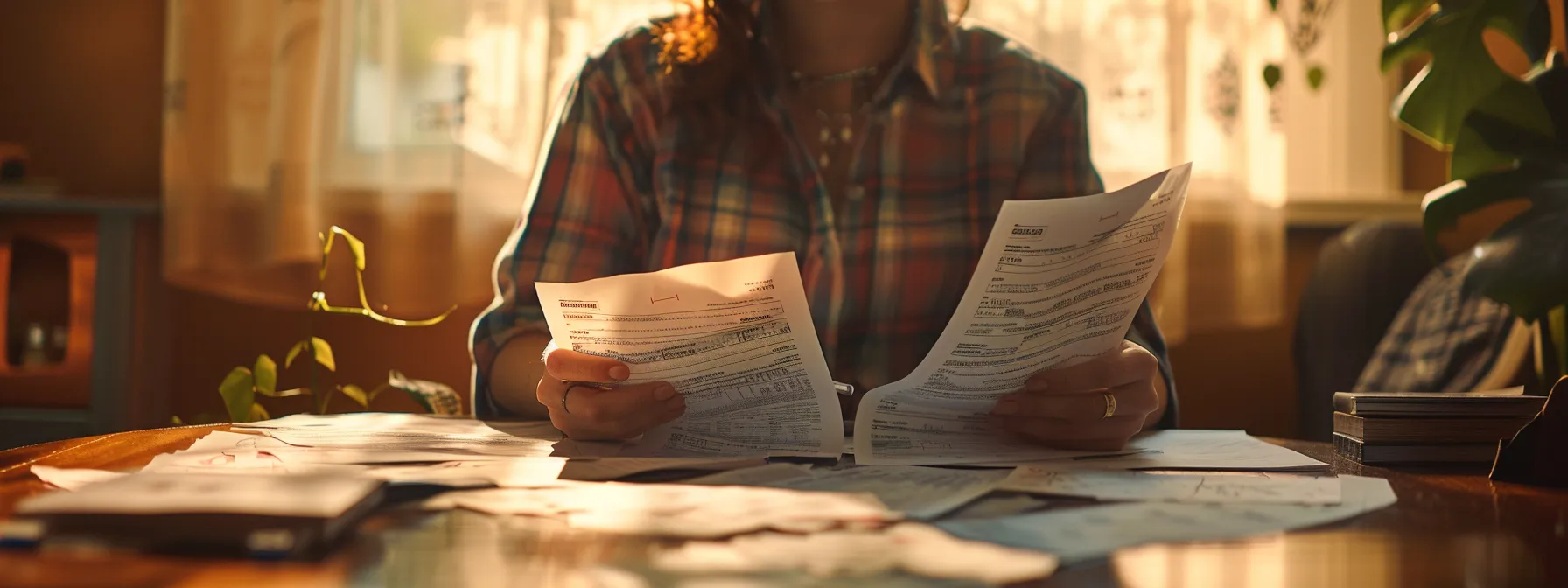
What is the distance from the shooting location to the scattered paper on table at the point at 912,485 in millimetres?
457

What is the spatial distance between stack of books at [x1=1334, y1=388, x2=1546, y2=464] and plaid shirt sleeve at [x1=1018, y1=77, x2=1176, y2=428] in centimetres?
49

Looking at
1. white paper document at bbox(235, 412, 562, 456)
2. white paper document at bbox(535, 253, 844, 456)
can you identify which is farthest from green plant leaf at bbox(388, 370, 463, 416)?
white paper document at bbox(535, 253, 844, 456)

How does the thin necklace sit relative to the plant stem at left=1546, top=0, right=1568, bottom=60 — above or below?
below

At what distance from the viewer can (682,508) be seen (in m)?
0.44

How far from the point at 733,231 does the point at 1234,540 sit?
0.76 meters

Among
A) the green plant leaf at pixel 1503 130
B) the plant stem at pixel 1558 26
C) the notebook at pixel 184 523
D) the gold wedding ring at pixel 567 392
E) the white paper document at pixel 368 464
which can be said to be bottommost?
the white paper document at pixel 368 464

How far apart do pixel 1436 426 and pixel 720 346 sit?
438mm

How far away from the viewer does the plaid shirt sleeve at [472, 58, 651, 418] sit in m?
0.94

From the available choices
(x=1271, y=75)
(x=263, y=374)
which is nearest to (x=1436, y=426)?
(x=1271, y=75)

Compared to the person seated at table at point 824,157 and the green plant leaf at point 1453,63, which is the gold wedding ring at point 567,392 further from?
the green plant leaf at point 1453,63

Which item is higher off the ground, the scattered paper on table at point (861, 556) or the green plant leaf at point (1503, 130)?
the green plant leaf at point (1503, 130)

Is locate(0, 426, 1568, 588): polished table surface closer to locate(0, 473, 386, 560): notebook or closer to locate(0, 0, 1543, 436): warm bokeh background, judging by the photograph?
locate(0, 473, 386, 560): notebook

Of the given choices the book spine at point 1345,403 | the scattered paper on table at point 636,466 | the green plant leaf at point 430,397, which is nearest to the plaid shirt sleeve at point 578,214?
the green plant leaf at point 430,397

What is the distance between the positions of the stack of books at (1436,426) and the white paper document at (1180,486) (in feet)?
0.37
